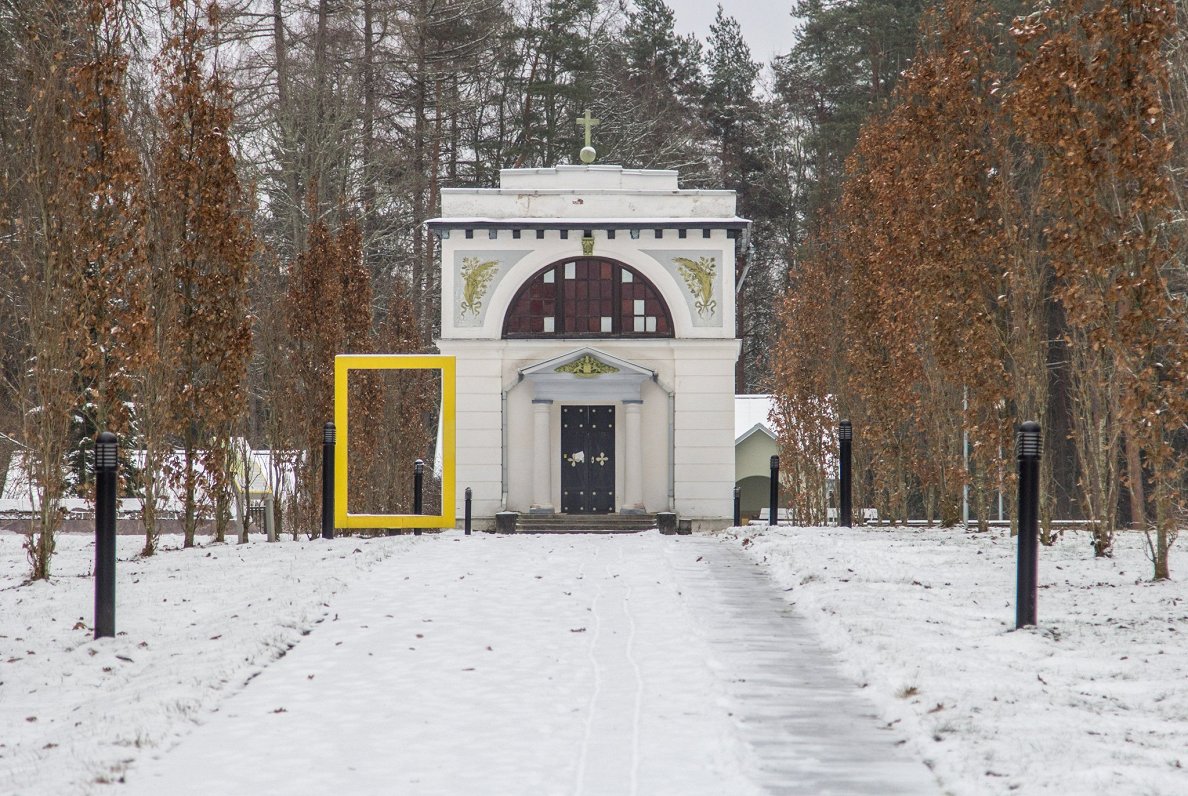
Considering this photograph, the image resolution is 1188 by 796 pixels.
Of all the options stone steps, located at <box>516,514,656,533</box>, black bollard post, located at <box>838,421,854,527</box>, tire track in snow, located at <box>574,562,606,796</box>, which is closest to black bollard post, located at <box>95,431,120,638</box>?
tire track in snow, located at <box>574,562,606,796</box>

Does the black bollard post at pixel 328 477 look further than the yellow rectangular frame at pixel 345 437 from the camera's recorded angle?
No

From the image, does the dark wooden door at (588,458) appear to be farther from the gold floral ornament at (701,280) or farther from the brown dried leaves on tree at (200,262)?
the brown dried leaves on tree at (200,262)

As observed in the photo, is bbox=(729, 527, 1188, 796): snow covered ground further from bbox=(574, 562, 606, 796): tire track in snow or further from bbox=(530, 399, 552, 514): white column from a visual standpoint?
bbox=(530, 399, 552, 514): white column

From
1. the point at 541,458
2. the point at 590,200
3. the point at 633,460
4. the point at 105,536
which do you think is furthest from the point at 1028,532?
the point at 590,200

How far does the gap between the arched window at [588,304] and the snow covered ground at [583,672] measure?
12300mm

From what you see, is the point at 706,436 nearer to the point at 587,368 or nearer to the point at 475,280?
the point at 587,368

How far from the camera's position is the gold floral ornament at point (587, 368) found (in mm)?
25188

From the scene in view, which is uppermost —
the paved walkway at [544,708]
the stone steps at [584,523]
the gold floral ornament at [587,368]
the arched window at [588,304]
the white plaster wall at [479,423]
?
the arched window at [588,304]

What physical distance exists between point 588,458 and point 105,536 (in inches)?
664

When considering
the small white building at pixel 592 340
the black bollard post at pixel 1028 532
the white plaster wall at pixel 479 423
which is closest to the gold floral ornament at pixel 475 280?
the small white building at pixel 592 340

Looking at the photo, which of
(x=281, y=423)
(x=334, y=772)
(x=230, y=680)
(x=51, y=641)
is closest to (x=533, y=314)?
(x=281, y=423)

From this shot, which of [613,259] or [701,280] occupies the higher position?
[613,259]

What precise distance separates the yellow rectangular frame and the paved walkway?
26.7 ft

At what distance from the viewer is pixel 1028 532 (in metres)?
9.38
